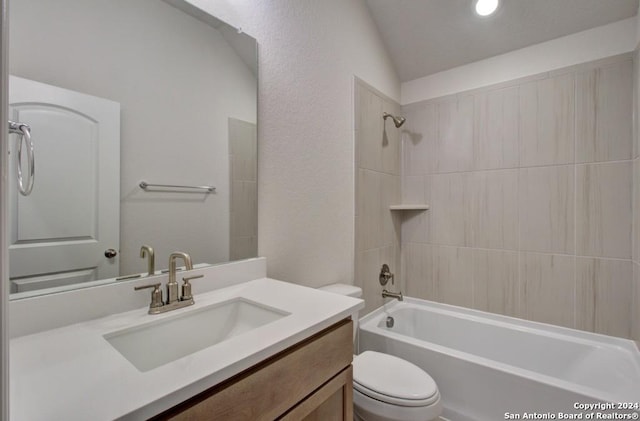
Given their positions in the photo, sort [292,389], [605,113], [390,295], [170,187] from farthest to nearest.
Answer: [390,295]
[605,113]
[170,187]
[292,389]

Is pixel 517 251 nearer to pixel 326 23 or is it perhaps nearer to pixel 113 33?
pixel 326 23

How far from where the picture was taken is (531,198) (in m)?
1.97

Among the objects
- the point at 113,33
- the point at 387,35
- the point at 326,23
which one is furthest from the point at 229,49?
the point at 387,35

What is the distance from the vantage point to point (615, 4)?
1658 mm

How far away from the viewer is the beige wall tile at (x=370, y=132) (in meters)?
2.03

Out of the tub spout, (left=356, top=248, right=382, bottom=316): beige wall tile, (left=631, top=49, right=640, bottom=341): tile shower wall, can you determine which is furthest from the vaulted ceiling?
the tub spout

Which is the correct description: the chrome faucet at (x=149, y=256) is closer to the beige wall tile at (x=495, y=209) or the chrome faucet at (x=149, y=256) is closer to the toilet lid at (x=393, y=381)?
the toilet lid at (x=393, y=381)

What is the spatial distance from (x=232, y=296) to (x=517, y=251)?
1934mm

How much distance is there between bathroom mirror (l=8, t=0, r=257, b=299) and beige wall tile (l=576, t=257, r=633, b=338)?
79.6 inches

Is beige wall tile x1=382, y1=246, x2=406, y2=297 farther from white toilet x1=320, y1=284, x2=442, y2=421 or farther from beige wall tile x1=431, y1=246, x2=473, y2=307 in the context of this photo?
white toilet x1=320, y1=284, x2=442, y2=421

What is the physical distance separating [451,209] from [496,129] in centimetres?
65

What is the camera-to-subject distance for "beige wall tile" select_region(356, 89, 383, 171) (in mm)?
2025

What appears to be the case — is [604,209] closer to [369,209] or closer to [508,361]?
[508,361]

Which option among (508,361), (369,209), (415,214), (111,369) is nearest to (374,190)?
(369,209)
